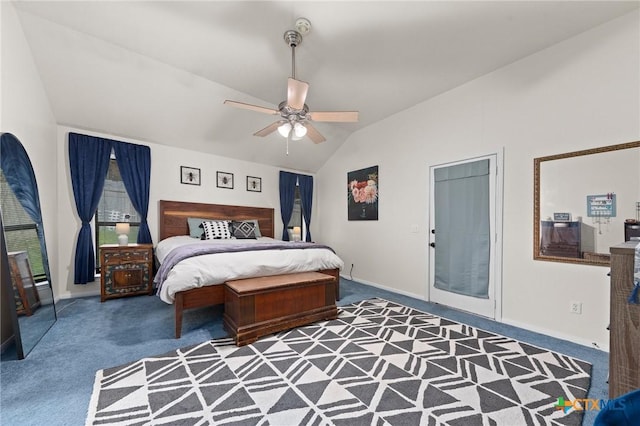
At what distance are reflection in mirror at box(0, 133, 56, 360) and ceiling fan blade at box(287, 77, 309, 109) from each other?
2272mm

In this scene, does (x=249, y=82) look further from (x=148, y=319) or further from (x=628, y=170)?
(x=628, y=170)

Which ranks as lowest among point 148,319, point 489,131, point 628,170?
point 148,319

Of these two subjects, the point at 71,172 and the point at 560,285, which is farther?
the point at 71,172

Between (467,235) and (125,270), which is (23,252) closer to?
(125,270)

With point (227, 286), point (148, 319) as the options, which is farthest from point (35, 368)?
point (227, 286)

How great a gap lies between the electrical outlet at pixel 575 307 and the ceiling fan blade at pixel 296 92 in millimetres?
3156

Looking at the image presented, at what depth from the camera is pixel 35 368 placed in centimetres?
188

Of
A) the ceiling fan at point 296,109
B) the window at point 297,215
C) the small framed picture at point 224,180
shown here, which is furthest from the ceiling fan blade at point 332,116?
the window at point 297,215

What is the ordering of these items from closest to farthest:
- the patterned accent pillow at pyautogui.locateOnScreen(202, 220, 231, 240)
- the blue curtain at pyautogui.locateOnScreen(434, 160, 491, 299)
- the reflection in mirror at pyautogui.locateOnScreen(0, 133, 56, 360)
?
the reflection in mirror at pyautogui.locateOnScreen(0, 133, 56, 360) < the blue curtain at pyautogui.locateOnScreen(434, 160, 491, 299) < the patterned accent pillow at pyautogui.locateOnScreen(202, 220, 231, 240)

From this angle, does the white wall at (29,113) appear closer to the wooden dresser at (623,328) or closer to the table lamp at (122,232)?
the table lamp at (122,232)

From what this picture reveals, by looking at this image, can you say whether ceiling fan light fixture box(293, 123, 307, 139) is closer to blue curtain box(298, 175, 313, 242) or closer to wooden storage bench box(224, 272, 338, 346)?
wooden storage bench box(224, 272, 338, 346)

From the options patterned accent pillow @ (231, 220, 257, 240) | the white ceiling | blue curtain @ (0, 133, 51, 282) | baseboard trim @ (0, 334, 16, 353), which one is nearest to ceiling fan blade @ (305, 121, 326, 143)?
the white ceiling

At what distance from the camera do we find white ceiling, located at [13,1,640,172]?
7.16 feet

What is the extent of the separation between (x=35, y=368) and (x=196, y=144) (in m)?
3.36
